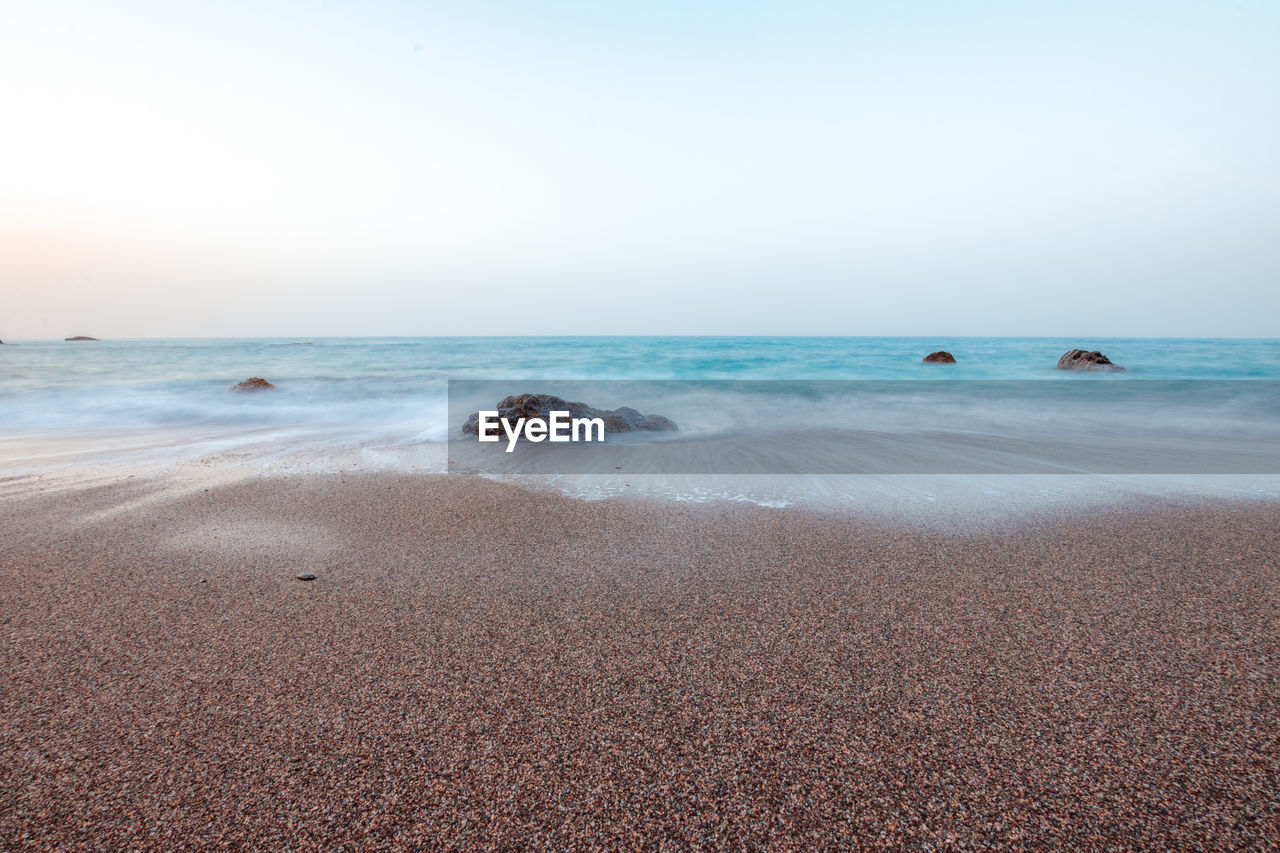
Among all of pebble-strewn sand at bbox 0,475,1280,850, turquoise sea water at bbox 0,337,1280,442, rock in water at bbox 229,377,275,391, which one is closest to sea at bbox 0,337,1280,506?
turquoise sea water at bbox 0,337,1280,442

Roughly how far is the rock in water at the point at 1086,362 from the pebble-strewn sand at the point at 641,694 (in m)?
18.9

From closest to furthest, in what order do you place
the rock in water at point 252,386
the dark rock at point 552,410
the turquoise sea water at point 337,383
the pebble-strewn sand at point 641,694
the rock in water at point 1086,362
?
the pebble-strewn sand at point 641,694, the dark rock at point 552,410, the turquoise sea water at point 337,383, the rock in water at point 252,386, the rock in water at point 1086,362

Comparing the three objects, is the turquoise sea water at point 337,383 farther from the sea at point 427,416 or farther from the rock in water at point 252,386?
the rock in water at point 252,386

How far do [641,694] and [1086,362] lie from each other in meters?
22.2

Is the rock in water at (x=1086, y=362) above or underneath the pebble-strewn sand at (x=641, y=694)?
above

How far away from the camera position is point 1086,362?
61.0 feet

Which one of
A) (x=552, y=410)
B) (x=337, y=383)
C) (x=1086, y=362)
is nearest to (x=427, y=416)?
(x=552, y=410)

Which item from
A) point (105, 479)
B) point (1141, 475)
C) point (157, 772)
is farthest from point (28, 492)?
point (1141, 475)

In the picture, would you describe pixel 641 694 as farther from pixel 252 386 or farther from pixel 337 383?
pixel 337 383

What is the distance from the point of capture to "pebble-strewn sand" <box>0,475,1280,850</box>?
4.28 ft

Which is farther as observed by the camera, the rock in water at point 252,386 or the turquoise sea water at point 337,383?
the rock in water at point 252,386

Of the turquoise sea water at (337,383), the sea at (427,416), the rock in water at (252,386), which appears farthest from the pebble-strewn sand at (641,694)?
the rock in water at (252,386)

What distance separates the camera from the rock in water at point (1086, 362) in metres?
18.3

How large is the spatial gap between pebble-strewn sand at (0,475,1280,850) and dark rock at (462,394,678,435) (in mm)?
4103
